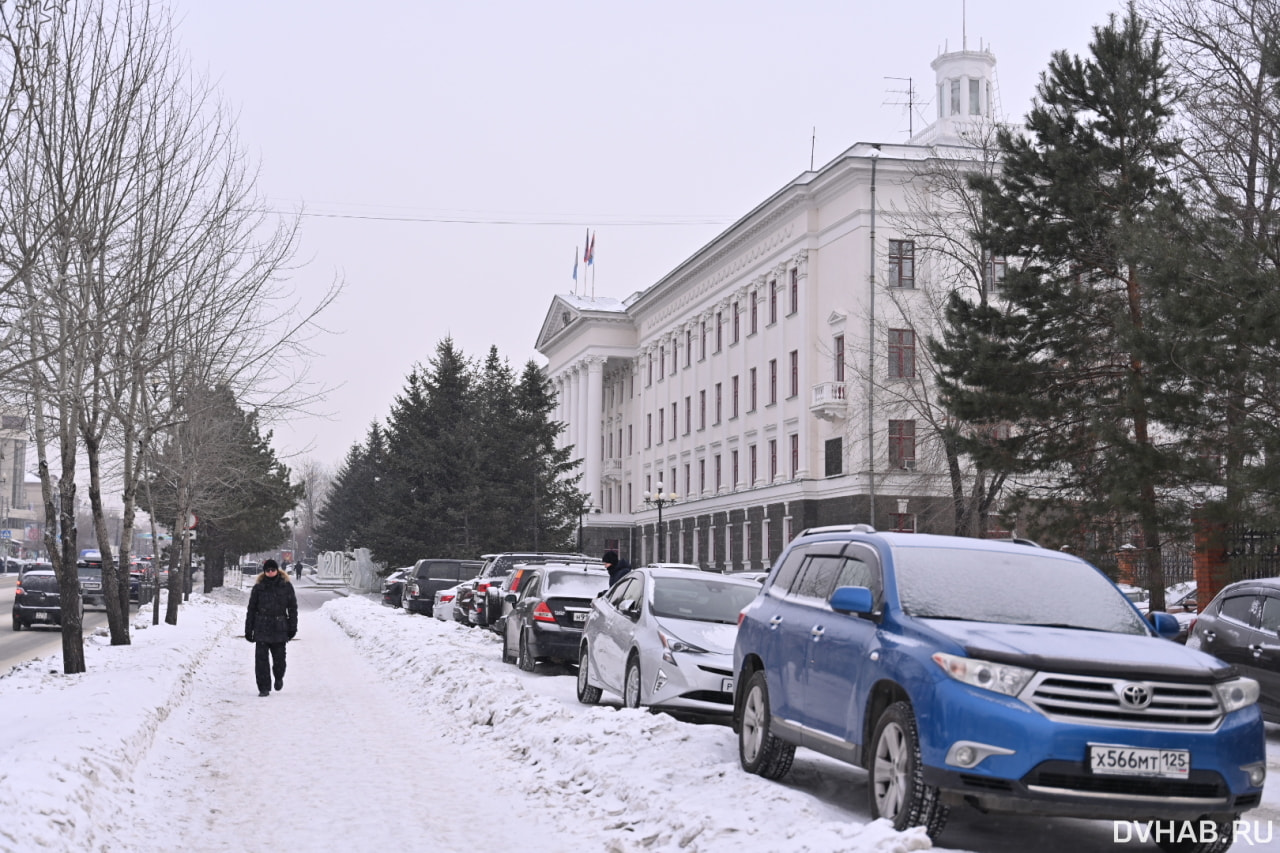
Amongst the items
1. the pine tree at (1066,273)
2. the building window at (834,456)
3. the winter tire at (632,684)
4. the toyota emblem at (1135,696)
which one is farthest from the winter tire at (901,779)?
the building window at (834,456)

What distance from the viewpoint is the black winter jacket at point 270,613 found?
18.6 m

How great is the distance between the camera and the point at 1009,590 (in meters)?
8.81

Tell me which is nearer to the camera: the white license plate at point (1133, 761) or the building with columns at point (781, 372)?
the white license plate at point (1133, 761)

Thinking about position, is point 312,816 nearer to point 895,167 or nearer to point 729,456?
point 895,167

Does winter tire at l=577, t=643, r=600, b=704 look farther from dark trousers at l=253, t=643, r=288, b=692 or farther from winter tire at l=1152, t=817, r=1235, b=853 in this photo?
winter tire at l=1152, t=817, r=1235, b=853

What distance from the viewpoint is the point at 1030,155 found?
31.0m

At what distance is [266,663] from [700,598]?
6621 mm

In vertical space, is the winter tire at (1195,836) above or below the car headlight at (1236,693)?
below

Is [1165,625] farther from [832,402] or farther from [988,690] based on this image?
[832,402]

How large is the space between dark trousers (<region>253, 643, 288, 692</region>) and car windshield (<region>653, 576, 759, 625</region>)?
5.96m

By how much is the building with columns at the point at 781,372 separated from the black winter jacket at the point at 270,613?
28.2 metres

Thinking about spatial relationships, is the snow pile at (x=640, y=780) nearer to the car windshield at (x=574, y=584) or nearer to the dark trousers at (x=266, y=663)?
the dark trousers at (x=266, y=663)

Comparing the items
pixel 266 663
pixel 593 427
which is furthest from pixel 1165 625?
pixel 593 427

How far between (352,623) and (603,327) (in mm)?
60574
